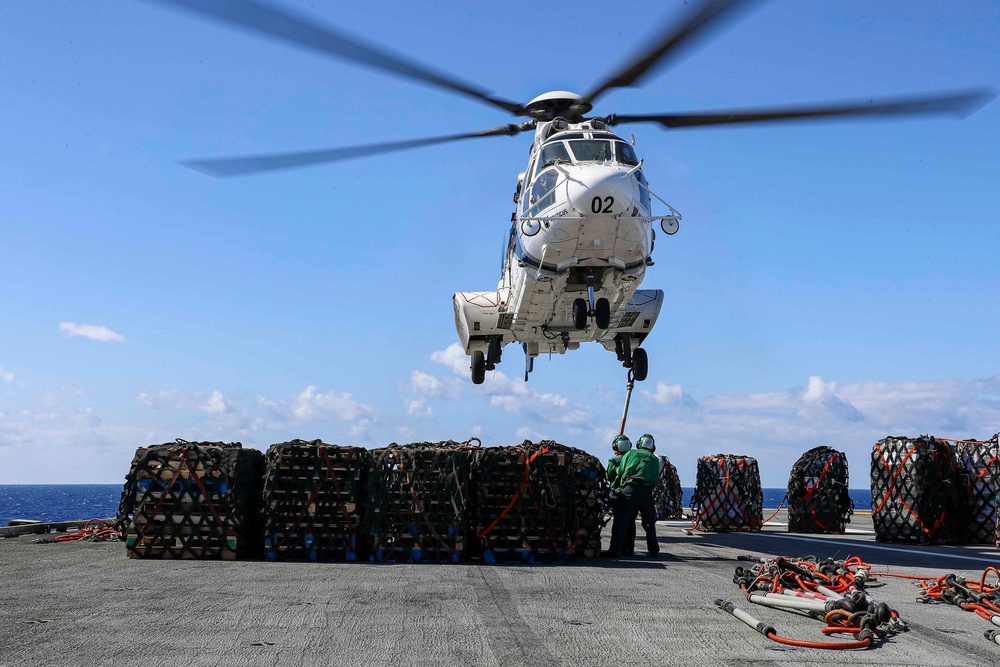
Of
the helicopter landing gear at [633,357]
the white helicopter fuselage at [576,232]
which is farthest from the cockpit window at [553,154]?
the helicopter landing gear at [633,357]

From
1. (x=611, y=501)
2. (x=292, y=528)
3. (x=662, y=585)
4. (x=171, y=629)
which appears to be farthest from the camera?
(x=611, y=501)

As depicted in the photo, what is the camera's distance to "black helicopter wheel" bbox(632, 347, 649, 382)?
2338cm

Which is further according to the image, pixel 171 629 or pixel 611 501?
pixel 611 501

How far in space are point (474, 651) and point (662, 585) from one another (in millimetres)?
4198

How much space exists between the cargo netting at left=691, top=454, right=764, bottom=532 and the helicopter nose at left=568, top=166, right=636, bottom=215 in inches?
285

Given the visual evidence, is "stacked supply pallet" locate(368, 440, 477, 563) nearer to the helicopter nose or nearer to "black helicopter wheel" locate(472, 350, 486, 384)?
the helicopter nose

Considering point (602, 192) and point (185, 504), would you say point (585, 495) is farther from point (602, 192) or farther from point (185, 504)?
point (602, 192)

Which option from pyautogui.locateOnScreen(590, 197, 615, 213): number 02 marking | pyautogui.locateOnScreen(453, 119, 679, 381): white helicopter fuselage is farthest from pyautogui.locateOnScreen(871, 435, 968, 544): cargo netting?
pyautogui.locateOnScreen(590, 197, 615, 213): number 02 marking

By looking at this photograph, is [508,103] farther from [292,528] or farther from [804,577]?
[804,577]

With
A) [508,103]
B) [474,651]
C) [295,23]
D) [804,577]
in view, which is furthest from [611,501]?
[508,103]

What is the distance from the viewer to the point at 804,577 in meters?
9.03

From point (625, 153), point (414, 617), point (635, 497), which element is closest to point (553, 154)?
point (625, 153)

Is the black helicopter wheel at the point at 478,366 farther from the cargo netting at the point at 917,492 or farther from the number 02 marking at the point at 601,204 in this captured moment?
the cargo netting at the point at 917,492

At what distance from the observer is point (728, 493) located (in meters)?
20.6
